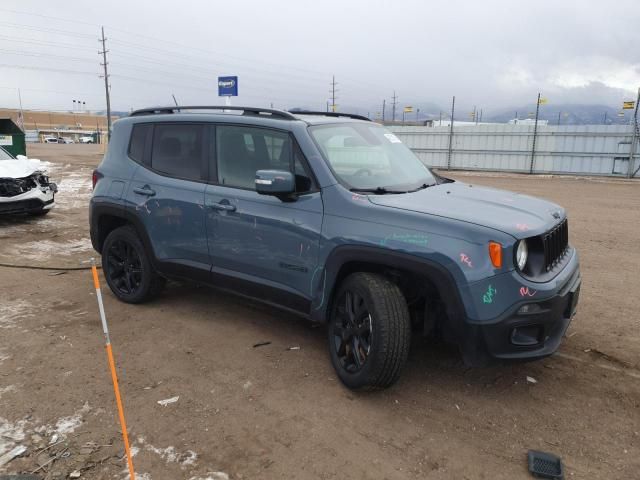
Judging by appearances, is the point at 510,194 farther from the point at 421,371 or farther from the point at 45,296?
the point at 45,296

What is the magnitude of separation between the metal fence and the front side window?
15.6m

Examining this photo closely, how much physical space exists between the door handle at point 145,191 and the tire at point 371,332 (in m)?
2.18

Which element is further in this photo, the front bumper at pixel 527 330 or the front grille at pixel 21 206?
the front grille at pixel 21 206

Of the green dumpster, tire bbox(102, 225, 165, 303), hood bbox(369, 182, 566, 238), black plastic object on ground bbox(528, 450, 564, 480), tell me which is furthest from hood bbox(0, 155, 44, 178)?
black plastic object on ground bbox(528, 450, 564, 480)

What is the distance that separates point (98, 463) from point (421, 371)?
229cm

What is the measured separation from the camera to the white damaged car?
9117 mm

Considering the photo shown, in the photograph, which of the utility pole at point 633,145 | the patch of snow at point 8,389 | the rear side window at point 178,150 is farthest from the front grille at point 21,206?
the utility pole at point 633,145

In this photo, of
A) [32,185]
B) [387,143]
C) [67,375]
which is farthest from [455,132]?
[67,375]

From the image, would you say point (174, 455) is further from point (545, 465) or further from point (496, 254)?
point (496, 254)

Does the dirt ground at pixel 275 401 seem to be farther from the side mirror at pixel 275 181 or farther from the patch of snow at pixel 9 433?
A: the side mirror at pixel 275 181

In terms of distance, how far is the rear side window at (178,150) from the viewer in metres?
4.52

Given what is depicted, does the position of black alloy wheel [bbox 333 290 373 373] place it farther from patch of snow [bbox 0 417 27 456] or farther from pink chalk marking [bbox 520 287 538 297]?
patch of snow [bbox 0 417 27 456]

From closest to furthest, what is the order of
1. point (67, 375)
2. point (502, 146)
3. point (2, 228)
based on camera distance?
point (67, 375) → point (2, 228) → point (502, 146)

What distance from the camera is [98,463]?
9.26ft
